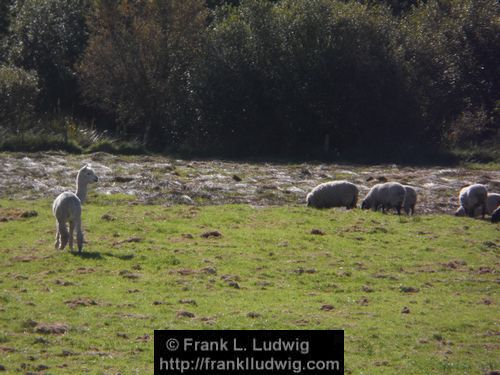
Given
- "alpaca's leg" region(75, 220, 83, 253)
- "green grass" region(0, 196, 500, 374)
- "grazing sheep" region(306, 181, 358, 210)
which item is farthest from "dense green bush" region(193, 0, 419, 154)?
"alpaca's leg" region(75, 220, 83, 253)

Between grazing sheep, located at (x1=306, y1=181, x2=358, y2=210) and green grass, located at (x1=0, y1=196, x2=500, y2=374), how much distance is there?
1.94 m

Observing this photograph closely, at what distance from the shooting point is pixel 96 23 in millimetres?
47938

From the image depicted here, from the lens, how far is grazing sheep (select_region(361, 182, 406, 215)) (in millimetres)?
29000

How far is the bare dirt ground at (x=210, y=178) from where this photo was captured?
100 feet

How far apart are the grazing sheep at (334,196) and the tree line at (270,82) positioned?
15.0 m

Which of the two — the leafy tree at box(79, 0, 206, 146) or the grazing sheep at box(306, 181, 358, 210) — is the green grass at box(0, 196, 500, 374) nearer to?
the grazing sheep at box(306, 181, 358, 210)

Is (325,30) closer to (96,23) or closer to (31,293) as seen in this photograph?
(96,23)

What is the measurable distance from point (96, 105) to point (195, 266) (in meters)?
31.1

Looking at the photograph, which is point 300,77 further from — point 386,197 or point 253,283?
point 253,283

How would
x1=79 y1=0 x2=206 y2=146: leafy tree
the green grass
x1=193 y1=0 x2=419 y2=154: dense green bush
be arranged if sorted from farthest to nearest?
x1=79 y1=0 x2=206 y2=146: leafy tree, x1=193 y1=0 x2=419 y2=154: dense green bush, the green grass

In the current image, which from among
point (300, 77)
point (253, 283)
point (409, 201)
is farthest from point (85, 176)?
point (300, 77)

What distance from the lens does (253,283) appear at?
1864cm

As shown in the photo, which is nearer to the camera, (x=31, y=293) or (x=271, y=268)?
(x=31, y=293)

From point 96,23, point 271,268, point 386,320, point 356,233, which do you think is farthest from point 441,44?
point 386,320
